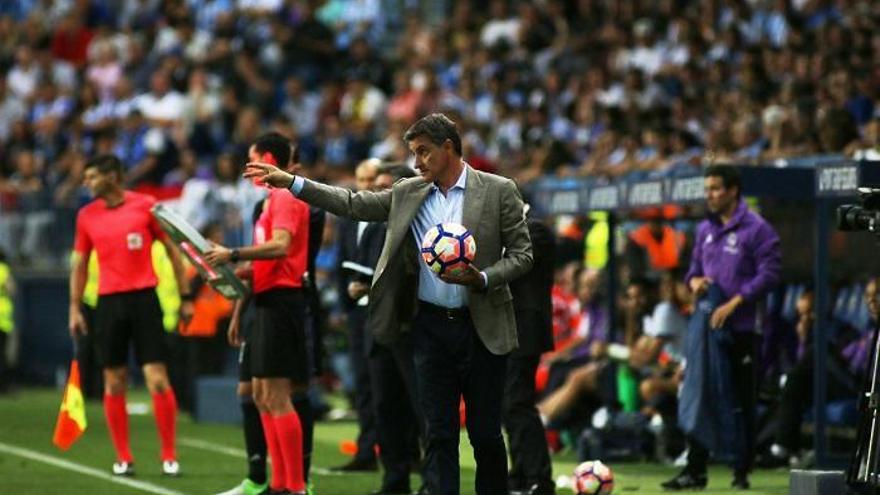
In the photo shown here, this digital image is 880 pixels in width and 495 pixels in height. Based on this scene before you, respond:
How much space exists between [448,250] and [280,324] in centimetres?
268

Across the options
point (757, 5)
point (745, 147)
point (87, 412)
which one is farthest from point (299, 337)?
point (757, 5)

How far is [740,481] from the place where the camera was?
1330 centimetres

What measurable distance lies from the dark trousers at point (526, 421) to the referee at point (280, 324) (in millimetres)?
1313

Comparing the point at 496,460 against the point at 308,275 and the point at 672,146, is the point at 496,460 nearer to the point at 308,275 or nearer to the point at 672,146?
the point at 308,275

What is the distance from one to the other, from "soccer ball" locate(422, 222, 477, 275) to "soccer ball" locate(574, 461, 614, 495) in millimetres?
2745

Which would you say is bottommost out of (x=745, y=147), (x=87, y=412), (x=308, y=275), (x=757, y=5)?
(x=87, y=412)

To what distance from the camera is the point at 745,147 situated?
18391 millimetres

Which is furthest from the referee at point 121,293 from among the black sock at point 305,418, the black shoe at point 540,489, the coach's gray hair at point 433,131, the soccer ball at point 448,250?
the soccer ball at point 448,250

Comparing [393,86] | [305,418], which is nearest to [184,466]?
[305,418]

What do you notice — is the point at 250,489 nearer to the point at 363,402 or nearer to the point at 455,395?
the point at 363,402

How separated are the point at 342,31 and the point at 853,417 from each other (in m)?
17.4

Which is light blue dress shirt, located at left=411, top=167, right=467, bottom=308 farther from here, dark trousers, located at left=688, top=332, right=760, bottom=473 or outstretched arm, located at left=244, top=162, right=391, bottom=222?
dark trousers, located at left=688, top=332, right=760, bottom=473

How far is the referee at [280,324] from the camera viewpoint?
11820 millimetres

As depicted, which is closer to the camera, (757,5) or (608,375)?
(608,375)
